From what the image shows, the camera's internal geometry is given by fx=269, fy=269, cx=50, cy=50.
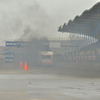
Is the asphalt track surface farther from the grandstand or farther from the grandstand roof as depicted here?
the grandstand roof

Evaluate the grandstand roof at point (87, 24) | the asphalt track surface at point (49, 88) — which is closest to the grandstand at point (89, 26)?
the grandstand roof at point (87, 24)

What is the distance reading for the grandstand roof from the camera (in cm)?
4506

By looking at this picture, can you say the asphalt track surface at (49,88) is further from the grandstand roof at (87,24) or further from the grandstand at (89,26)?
the grandstand roof at (87,24)

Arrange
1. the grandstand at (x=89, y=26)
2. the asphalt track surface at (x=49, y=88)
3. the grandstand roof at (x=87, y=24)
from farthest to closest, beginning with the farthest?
the grandstand roof at (x=87, y=24)
the grandstand at (x=89, y=26)
the asphalt track surface at (x=49, y=88)

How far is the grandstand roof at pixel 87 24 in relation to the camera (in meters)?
45.1

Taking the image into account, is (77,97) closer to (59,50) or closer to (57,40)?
(57,40)

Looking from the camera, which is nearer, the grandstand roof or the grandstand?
the grandstand

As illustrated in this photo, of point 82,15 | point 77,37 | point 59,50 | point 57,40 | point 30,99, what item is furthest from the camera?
point 59,50

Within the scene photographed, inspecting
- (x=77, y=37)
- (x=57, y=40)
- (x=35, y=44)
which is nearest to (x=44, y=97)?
(x=35, y=44)

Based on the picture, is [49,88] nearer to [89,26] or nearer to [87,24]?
[87,24]

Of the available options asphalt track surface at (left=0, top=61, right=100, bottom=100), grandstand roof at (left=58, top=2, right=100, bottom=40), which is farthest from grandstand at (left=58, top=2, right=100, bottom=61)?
asphalt track surface at (left=0, top=61, right=100, bottom=100)

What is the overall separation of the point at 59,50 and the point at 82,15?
81.7 metres

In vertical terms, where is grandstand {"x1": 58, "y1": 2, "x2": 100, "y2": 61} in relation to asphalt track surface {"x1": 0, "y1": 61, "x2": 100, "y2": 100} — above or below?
above

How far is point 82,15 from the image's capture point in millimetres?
46656
